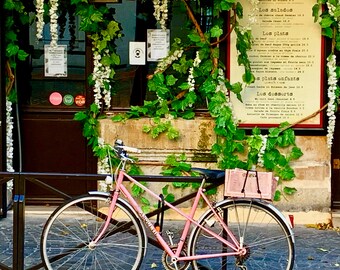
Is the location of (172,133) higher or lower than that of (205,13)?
lower

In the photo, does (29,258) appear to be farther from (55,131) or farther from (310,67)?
(310,67)

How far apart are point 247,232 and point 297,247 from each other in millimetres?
1223

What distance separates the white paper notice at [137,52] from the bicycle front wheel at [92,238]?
238cm

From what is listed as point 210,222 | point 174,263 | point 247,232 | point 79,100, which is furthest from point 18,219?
point 79,100

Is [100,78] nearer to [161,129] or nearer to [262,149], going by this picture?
[161,129]

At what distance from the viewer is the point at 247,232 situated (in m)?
5.39

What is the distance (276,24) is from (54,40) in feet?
7.93

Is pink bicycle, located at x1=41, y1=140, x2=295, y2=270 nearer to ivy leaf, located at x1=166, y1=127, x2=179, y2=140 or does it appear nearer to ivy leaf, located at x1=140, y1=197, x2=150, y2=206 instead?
ivy leaf, located at x1=140, y1=197, x2=150, y2=206

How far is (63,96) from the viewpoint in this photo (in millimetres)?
7570

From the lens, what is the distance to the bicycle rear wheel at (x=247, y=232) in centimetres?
494

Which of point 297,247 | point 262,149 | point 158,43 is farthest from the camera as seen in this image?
point 158,43

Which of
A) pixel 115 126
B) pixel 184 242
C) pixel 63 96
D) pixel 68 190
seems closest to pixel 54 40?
pixel 63 96

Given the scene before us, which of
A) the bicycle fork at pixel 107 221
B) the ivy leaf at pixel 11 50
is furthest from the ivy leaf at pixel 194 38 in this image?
the bicycle fork at pixel 107 221

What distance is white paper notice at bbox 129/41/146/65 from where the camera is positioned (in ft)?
24.3
